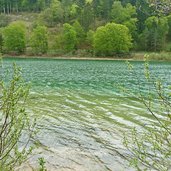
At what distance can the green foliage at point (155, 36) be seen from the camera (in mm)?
102000

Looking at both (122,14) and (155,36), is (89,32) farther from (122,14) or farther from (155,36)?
(155,36)

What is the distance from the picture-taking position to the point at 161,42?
10381 cm

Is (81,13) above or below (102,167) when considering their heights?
above

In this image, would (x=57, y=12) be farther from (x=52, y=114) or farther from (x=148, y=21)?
(x=52, y=114)

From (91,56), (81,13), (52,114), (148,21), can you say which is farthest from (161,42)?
(52,114)

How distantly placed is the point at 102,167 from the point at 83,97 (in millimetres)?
13486

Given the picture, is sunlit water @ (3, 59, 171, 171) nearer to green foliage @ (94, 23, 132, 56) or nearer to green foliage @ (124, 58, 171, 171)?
green foliage @ (124, 58, 171, 171)

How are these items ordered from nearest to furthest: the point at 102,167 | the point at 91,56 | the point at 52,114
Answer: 1. the point at 102,167
2. the point at 52,114
3. the point at 91,56

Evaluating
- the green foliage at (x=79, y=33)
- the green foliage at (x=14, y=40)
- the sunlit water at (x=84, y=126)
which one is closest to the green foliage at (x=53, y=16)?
the green foliage at (x=79, y=33)

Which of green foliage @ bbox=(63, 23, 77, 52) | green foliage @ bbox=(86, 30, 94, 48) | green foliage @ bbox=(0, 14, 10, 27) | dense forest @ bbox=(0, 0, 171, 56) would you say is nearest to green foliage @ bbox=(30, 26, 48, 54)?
dense forest @ bbox=(0, 0, 171, 56)

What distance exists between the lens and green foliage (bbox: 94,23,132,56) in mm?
98000

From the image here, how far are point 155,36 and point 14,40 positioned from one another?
45.3 metres

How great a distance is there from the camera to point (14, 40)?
99.9 metres

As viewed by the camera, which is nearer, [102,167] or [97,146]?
[102,167]
